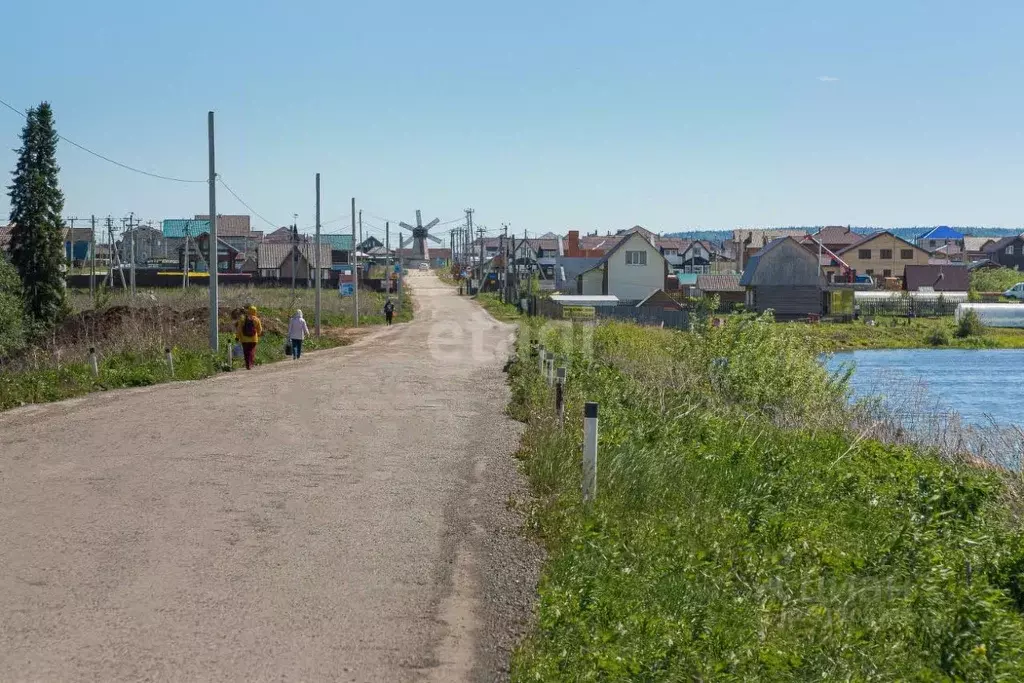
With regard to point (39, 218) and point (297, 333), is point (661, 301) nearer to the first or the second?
point (39, 218)

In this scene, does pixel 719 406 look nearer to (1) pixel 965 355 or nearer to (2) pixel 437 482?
(2) pixel 437 482

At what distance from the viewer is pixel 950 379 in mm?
43656

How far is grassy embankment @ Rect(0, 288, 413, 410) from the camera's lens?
63.9 ft

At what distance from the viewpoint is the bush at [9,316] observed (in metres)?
39.2

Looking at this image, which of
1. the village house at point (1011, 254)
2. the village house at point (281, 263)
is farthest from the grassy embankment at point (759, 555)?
the village house at point (1011, 254)

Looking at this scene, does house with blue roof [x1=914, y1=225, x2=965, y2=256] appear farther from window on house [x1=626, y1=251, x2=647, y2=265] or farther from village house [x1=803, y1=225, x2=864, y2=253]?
window on house [x1=626, y1=251, x2=647, y2=265]

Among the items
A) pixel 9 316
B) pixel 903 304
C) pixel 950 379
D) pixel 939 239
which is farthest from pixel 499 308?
pixel 939 239

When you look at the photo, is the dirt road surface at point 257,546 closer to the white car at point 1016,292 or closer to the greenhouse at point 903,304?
the greenhouse at point 903,304

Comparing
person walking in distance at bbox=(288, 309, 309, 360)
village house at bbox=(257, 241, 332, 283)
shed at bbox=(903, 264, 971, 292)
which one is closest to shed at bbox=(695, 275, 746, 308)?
shed at bbox=(903, 264, 971, 292)

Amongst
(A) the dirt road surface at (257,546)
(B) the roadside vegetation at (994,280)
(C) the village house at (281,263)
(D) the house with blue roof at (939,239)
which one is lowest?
(A) the dirt road surface at (257,546)

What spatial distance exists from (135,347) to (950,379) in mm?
30278

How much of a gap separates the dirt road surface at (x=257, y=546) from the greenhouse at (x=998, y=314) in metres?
62.3

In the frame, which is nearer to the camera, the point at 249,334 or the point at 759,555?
the point at 759,555

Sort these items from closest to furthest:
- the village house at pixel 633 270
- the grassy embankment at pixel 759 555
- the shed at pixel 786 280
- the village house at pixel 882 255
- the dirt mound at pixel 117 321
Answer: the grassy embankment at pixel 759 555, the dirt mound at pixel 117 321, the shed at pixel 786 280, the village house at pixel 633 270, the village house at pixel 882 255
